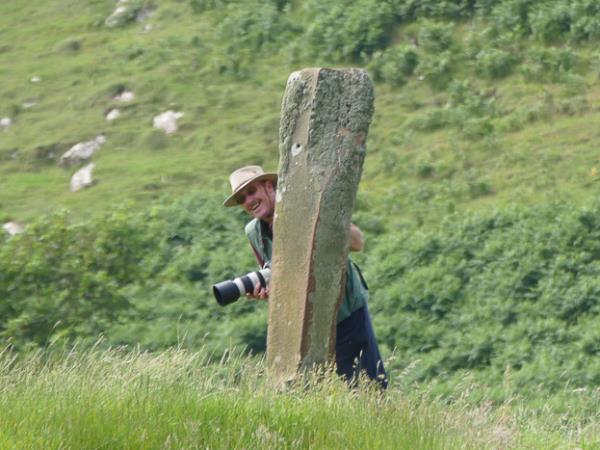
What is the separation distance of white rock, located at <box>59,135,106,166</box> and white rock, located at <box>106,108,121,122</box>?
65 centimetres

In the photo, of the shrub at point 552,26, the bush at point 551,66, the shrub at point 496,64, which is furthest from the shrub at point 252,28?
the bush at point 551,66

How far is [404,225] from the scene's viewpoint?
622 inches

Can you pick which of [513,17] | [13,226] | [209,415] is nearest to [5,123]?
[13,226]

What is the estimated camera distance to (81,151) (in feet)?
62.5

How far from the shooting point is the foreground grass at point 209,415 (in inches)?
229

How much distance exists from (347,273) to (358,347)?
416 millimetres

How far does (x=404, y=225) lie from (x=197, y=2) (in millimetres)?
8352

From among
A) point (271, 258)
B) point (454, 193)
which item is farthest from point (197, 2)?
point (271, 258)

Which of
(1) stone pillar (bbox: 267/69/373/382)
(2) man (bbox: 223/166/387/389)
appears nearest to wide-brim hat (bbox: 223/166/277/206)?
(2) man (bbox: 223/166/387/389)

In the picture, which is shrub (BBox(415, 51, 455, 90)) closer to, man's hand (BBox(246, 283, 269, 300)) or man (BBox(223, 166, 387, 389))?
man (BBox(223, 166, 387, 389))

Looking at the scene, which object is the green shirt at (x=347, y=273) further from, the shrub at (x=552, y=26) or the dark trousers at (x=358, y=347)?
the shrub at (x=552, y=26)

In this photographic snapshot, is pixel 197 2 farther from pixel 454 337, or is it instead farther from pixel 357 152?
pixel 357 152

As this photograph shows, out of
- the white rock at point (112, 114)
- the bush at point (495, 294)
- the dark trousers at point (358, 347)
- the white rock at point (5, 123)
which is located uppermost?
the dark trousers at point (358, 347)

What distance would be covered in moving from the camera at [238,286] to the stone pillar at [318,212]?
0.30m
